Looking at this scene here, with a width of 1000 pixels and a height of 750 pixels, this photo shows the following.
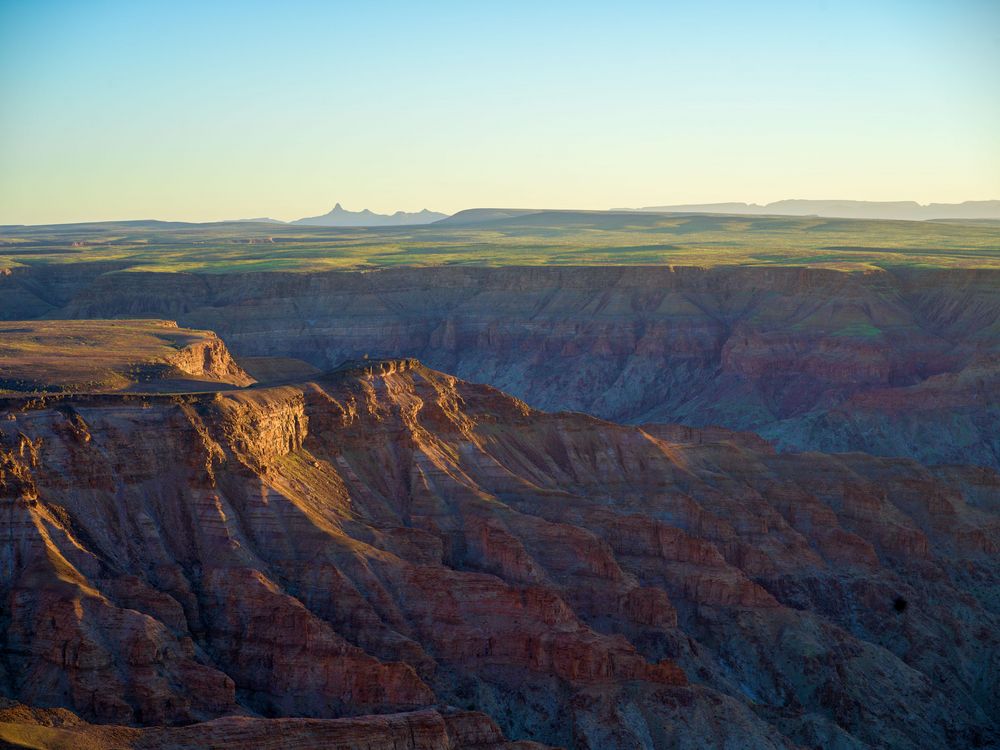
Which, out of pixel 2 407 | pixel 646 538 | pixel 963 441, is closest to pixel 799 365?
pixel 963 441

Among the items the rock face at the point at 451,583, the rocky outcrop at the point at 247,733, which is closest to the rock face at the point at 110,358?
the rock face at the point at 451,583

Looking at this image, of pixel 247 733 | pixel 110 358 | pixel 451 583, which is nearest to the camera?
pixel 247 733

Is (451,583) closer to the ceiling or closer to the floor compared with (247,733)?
closer to the floor

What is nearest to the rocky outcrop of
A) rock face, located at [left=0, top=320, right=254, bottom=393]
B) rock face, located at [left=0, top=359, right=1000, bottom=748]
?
rock face, located at [left=0, top=359, right=1000, bottom=748]

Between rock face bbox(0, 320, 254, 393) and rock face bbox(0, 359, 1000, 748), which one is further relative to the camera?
rock face bbox(0, 320, 254, 393)

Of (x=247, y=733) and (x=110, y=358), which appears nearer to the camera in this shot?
(x=247, y=733)

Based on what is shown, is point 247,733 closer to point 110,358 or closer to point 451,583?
point 451,583

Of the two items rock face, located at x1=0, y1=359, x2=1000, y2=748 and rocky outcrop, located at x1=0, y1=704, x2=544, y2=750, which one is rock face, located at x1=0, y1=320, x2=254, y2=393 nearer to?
rock face, located at x1=0, y1=359, x2=1000, y2=748

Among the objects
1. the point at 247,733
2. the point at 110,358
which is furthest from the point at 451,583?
the point at 110,358
